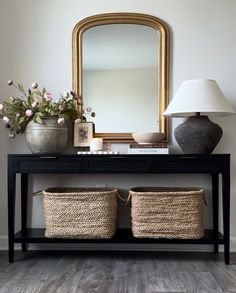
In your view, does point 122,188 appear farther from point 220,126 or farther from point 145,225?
point 220,126

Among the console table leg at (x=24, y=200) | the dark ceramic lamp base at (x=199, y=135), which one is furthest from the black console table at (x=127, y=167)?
the console table leg at (x=24, y=200)

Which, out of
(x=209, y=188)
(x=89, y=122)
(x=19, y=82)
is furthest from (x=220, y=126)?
(x=19, y=82)

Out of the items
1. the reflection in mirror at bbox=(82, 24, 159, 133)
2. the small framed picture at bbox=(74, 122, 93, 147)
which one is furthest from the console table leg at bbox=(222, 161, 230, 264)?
the small framed picture at bbox=(74, 122, 93, 147)

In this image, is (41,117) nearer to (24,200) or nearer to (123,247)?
(24,200)

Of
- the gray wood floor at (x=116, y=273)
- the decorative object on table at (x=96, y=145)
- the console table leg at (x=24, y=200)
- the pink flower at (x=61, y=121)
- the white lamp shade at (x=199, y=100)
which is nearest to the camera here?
the gray wood floor at (x=116, y=273)

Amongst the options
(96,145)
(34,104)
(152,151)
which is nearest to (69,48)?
(34,104)

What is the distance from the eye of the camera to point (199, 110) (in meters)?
2.26

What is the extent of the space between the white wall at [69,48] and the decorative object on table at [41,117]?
0.19 metres

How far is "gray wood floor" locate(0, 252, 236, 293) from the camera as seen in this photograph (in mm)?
1943

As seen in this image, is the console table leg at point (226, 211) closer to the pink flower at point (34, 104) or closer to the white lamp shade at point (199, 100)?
the white lamp shade at point (199, 100)

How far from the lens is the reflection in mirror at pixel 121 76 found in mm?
2646

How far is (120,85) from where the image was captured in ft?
8.75

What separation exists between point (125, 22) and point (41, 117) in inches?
38.6

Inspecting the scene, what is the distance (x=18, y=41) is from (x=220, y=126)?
5.58 feet
